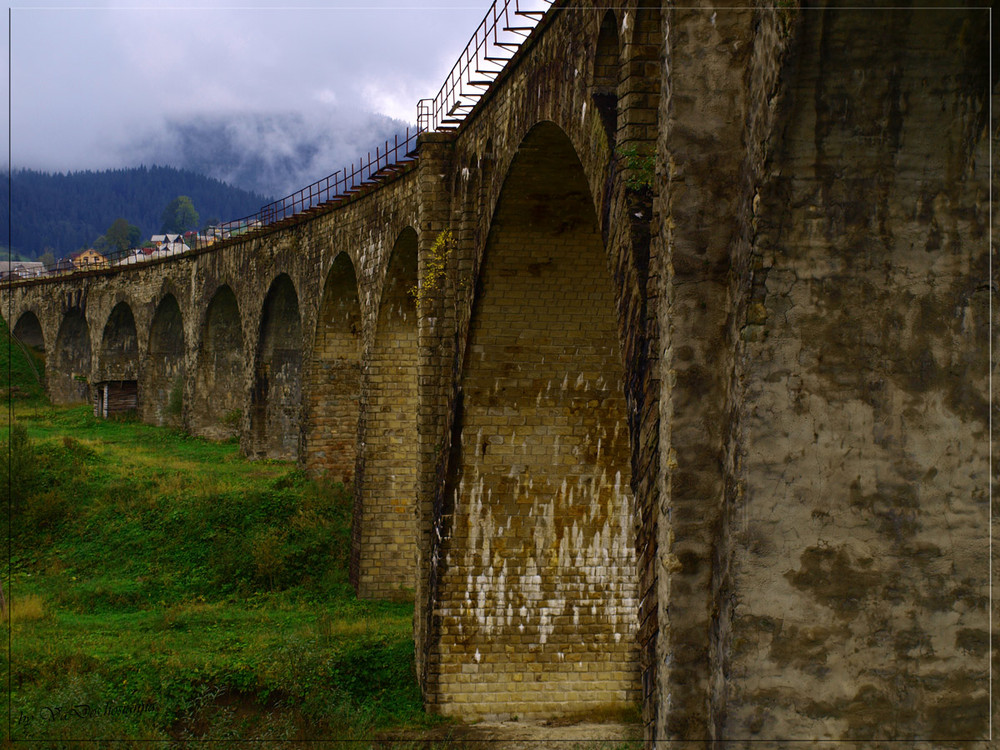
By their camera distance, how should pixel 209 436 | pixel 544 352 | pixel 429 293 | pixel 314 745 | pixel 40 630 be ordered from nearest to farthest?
pixel 314 745 → pixel 544 352 → pixel 429 293 → pixel 40 630 → pixel 209 436

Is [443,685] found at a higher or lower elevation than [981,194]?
lower

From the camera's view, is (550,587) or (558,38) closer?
(558,38)

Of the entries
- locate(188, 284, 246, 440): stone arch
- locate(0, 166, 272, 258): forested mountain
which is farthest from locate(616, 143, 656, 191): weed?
locate(0, 166, 272, 258): forested mountain

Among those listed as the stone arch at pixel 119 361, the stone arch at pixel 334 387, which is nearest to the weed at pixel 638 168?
the stone arch at pixel 334 387

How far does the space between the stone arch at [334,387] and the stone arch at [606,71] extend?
11.9 meters

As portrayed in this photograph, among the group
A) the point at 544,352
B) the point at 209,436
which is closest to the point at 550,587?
the point at 544,352

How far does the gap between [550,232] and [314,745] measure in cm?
551

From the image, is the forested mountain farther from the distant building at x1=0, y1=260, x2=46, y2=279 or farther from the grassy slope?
the grassy slope

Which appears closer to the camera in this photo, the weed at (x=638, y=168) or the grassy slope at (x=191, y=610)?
the weed at (x=638, y=168)

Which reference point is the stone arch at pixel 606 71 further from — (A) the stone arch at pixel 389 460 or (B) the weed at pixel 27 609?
(B) the weed at pixel 27 609

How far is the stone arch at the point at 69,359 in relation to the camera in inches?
1464

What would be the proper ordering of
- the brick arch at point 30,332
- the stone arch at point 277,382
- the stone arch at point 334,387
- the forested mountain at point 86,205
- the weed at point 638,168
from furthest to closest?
the forested mountain at point 86,205, the brick arch at point 30,332, the stone arch at point 277,382, the stone arch at point 334,387, the weed at point 638,168

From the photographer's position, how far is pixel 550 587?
1103 cm

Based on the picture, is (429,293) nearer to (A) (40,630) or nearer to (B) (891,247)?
(A) (40,630)
